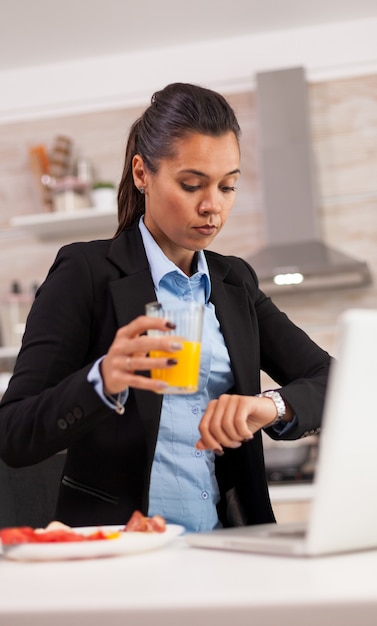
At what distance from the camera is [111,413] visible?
1.34 m

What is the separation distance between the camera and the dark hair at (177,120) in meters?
1.55

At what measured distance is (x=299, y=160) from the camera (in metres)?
4.06

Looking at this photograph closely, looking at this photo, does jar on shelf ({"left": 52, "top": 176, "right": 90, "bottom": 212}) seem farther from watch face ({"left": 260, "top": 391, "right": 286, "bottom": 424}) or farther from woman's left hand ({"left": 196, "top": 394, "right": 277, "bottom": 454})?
woman's left hand ({"left": 196, "top": 394, "right": 277, "bottom": 454})

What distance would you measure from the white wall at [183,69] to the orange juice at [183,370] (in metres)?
3.47

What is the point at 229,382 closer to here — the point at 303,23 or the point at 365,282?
the point at 365,282

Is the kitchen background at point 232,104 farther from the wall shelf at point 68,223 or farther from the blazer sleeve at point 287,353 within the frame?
the blazer sleeve at point 287,353

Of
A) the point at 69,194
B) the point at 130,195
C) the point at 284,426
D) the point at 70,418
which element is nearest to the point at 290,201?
the point at 69,194

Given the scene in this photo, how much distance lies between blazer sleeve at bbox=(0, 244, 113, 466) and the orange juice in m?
0.11

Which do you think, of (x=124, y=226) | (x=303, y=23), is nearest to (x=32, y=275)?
(x=303, y=23)

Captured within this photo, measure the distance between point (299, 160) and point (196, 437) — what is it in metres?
2.77

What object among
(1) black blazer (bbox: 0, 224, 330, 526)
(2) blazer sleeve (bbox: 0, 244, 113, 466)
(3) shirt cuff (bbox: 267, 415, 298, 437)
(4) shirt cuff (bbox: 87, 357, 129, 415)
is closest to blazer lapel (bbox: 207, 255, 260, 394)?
(1) black blazer (bbox: 0, 224, 330, 526)

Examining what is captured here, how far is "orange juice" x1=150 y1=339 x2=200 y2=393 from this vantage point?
1112 millimetres

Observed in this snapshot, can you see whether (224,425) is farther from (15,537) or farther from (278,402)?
(15,537)

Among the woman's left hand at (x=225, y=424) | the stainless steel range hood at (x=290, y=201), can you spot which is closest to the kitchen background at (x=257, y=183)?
the stainless steel range hood at (x=290, y=201)
